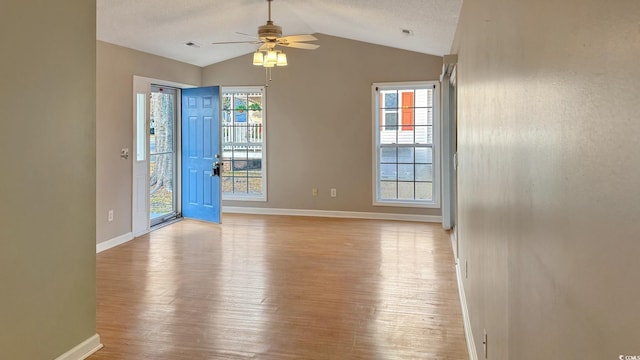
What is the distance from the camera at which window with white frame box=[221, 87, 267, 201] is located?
7891 mm

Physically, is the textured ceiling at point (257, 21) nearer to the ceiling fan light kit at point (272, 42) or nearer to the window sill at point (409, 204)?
the ceiling fan light kit at point (272, 42)

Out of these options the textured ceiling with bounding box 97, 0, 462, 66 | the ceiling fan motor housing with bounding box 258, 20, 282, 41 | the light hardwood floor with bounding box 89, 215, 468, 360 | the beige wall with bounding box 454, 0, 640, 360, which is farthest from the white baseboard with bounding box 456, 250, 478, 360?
the ceiling fan motor housing with bounding box 258, 20, 282, 41

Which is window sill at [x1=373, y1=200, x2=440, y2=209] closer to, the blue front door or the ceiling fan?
the blue front door

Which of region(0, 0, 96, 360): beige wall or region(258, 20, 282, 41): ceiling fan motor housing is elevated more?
region(258, 20, 282, 41): ceiling fan motor housing

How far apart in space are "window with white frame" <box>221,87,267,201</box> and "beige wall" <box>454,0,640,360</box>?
20.8ft

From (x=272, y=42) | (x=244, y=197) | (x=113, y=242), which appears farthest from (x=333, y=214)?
(x=272, y=42)

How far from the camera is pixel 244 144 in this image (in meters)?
8.01

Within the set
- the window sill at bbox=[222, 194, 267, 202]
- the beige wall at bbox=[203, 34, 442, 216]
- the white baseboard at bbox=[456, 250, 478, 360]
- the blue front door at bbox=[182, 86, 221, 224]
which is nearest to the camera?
the white baseboard at bbox=[456, 250, 478, 360]

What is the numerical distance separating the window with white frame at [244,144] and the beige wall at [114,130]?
1940 millimetres

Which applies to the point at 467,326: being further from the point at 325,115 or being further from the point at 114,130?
the point at 325,115

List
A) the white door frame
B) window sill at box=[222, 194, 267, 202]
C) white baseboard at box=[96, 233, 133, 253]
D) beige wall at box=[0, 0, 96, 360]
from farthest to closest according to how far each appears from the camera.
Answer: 1. window sill at box=[222, 194, 267, 202]
2. the white door frame
3. white baseboard at box=[96, 233, 133, 253]
4. beige wall at box=[0, 0, 96, 360]

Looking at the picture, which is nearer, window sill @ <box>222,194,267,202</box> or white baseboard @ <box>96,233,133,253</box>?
white baseboard @ <box>96,233,133,253</box>

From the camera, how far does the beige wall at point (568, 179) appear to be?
0.65 meters

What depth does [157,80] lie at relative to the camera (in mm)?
6531
